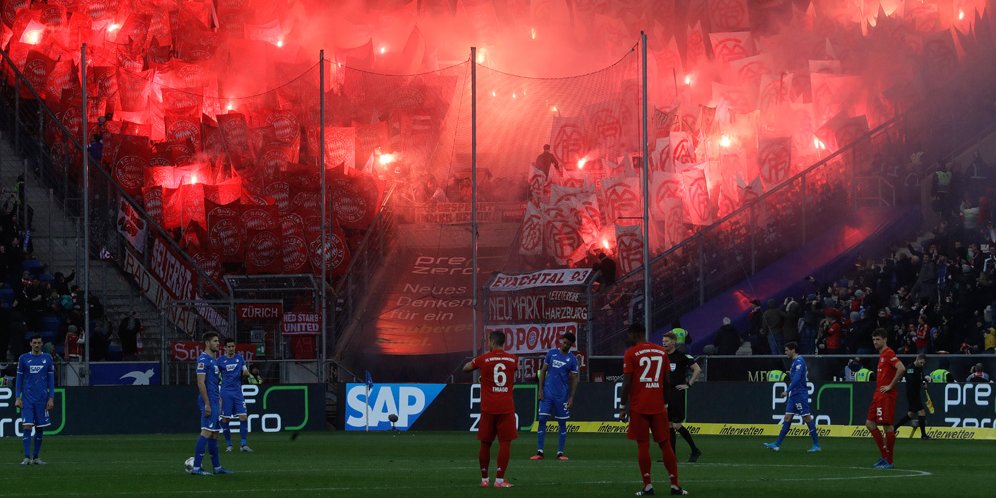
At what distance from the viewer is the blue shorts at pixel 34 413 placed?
25.6 m

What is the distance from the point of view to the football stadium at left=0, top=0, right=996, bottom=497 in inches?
1281

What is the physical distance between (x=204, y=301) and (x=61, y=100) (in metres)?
15.2

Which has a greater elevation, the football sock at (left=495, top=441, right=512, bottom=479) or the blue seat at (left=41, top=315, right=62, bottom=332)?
the blue seat at (left=41, top=315, right=62, bottom=332)

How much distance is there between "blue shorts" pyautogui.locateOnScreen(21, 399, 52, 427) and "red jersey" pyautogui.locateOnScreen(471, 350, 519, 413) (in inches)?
365

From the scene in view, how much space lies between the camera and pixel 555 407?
92.6 feet

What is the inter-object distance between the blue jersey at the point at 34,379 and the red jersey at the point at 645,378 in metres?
12.1

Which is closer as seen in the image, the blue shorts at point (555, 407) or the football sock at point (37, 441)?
the football sock at point (37, 441)

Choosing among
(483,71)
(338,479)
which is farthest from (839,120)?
(338,479)

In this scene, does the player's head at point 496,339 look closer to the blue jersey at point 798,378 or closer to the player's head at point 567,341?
the player's head at point 567,341

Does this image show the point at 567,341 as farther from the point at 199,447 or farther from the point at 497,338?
the point at 199,447

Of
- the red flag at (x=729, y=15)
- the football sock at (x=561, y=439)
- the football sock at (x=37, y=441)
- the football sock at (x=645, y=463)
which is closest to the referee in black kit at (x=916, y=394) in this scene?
the football sock at (x=561, y=439)

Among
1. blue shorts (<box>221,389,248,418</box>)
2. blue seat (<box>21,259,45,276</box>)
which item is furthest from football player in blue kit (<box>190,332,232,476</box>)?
blue seat (<box>21,259,45,276</box>)

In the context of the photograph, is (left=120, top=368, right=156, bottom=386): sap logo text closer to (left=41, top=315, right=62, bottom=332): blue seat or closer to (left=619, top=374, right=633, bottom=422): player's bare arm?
Answer: (left=41, top=315, right=62, bottom=332): blue seat

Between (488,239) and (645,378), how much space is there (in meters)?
29.0
